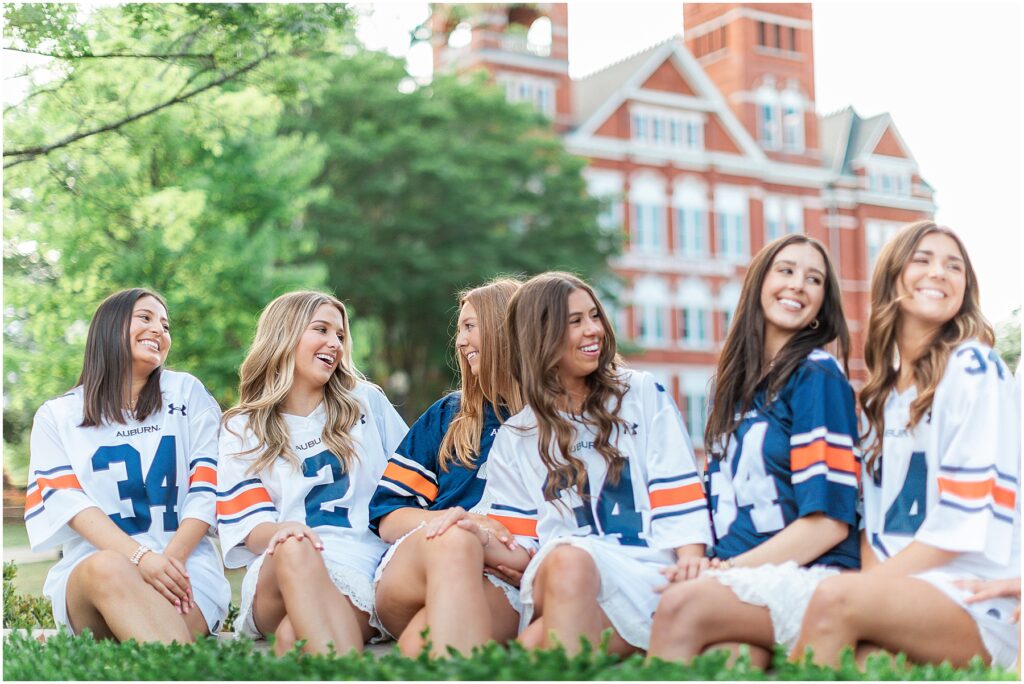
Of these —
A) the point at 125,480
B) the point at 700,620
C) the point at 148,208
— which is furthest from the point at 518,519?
the point at 148,208

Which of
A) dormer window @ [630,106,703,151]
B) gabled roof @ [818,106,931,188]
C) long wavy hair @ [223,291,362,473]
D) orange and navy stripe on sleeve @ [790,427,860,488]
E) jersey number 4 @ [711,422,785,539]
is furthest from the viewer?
gabled roof @ [818,106,931,188]

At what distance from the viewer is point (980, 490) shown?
379 cm

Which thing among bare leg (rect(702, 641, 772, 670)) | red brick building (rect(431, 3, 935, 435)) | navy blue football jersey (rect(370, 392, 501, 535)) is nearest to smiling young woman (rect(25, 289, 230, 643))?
navy blue football jersey (rect(370, 392, 501, 535))

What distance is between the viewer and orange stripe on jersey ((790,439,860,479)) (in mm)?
4039

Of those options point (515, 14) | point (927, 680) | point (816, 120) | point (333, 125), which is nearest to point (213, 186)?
point (333, 125)

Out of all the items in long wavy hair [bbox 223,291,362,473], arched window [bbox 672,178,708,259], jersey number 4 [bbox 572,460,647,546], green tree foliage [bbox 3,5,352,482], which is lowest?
jersey number 4 [bbox 572,460,647,546]

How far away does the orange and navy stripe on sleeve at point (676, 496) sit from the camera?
4273mm

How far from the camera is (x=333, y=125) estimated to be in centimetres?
2716

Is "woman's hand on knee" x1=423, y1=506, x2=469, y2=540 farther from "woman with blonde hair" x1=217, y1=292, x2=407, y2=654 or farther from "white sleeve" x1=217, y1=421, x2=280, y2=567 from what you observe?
"white sleeve" x1=217, y1=421, x2=280, y2=567

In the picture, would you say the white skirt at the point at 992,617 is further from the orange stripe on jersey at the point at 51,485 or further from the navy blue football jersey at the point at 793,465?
the orange stripe on jersey at the point at 51,485

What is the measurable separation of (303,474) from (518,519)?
3.15ft

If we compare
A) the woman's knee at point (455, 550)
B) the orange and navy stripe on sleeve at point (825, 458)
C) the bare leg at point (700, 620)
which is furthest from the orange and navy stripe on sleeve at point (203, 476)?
the orange and navy stripe on sleeve at point (825, 458)

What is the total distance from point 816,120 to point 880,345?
3928 cm

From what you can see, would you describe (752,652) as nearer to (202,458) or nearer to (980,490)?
(980,490)
